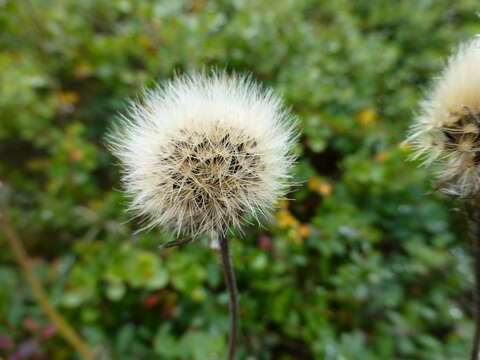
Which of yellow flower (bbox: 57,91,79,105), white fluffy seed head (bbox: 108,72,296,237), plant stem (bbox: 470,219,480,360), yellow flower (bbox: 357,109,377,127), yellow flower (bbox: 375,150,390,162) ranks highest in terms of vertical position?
yellow flower (bbox: 57,91,79,105)

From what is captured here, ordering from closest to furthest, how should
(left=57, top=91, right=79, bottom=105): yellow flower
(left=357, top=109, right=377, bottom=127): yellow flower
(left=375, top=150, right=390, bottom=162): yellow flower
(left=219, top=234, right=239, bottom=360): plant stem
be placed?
(left=219, top=234, right=239, bottom=360): plant stem < (left=375, top=150, right=390, bottom=162): yellow flower < (left=357, top=109, right=377, bottom=127): yellow flower < (left=57, top=91, right=79, bottom=105): yellow flower

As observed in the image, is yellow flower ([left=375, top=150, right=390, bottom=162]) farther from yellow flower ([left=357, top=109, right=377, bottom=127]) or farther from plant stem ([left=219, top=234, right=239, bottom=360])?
plant stem ([left=219, top=234, right=239, bottom=360])

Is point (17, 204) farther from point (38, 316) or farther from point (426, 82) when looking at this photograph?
point (426, 82)

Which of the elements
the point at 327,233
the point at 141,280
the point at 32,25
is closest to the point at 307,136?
the point at 327,233

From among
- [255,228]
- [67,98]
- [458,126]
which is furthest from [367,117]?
[67,98]

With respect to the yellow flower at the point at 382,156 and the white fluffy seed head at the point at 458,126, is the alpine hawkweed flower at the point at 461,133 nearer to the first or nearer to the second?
the white fluffy seed head at the point at 458,126

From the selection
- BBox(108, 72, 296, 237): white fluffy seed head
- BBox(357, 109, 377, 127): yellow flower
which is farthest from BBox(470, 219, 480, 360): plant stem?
BBox(357, 109, 377, 127): yellow flower

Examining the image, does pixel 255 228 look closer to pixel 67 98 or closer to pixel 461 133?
pixel 461 133
